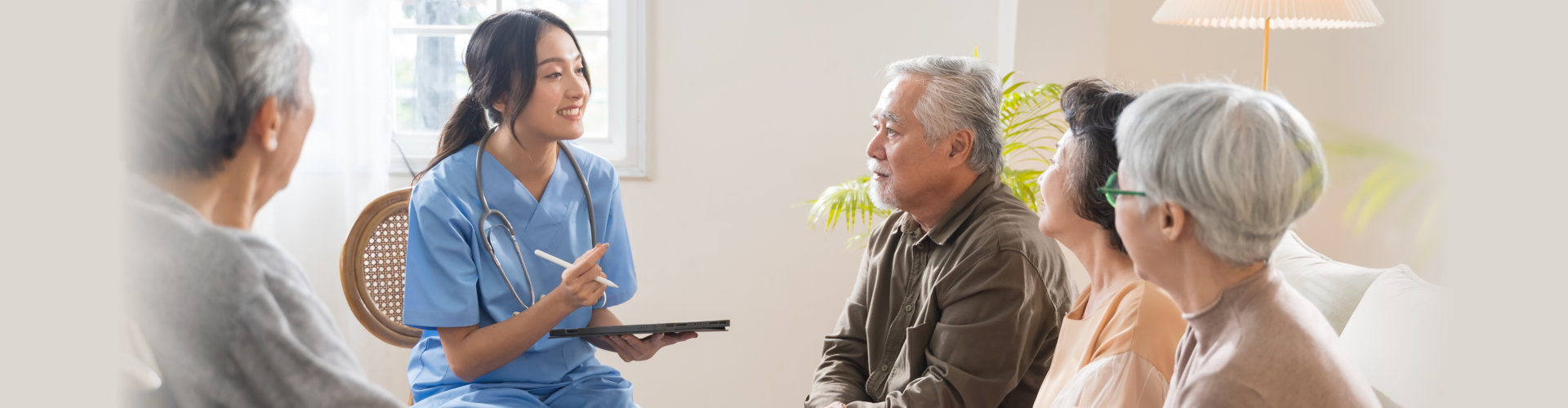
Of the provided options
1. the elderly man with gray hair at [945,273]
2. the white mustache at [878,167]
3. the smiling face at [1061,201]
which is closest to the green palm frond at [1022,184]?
the elderly man with gray hair at [945,273]

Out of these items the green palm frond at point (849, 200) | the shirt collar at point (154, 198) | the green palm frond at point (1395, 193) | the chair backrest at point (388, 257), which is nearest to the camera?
the shirt collar at point (154, 198)

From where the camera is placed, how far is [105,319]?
0.63 metres

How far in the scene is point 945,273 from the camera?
5.39 ft

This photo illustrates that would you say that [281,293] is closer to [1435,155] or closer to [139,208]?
[139,208]

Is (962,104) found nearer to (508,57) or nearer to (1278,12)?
(508,57)

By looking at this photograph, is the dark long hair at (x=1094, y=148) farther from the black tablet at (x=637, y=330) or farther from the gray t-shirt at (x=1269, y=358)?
the black tablet at (x=637, y=330)


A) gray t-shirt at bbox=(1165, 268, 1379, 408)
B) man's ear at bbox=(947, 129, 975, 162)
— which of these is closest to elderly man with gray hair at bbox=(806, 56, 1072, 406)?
man's ear at bbox=(947, 129, 975, 162)

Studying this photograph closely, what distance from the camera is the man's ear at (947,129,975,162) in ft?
5.57

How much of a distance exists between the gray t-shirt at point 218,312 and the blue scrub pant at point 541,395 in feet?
2.95

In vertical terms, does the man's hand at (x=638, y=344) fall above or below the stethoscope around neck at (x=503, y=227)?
below

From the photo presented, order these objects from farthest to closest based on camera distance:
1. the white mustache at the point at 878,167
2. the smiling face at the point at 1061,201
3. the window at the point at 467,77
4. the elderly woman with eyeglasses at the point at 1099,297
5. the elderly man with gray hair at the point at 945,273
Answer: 1. the window at the point at 467,77
2. the white mustache at the point at 878,167
3. the elderly man with gray hair at the point at 945,273
4. the smiling face at the point at 1061,201
5. the elderly woman with eyeglasses at the point at 1099,297

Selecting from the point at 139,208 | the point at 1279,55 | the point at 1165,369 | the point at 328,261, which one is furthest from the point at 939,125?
the point at 1279,55

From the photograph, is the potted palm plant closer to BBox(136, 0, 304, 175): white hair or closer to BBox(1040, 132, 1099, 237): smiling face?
BBox(1040, 132, 1099, 237): smiling face

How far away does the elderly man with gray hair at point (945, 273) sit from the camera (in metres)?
1.53
